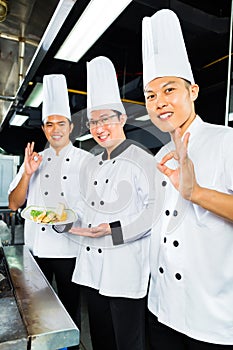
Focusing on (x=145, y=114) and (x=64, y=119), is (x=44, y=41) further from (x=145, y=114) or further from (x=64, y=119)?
(x=64, y=119)

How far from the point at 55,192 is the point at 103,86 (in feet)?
2.34

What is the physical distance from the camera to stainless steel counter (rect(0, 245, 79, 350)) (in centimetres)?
60

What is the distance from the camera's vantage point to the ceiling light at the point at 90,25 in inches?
44.5

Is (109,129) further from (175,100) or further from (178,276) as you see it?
(178,276)

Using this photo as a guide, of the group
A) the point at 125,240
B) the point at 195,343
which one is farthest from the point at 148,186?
the point at 195,343

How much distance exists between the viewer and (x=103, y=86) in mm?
1472

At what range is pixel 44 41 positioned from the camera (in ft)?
3.34

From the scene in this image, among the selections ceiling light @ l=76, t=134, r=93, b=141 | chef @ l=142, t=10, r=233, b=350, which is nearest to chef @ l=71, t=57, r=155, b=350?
ceiling light @ l=76, t=134, r=93, b=141

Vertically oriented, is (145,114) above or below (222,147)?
above

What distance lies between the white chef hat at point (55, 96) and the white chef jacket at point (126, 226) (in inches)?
26.7

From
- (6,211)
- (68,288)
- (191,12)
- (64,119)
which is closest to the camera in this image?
(191,12)

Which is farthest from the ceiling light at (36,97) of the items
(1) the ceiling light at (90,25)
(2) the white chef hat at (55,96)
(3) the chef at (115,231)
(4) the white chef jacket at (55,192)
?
(3) the chef at (115,231)

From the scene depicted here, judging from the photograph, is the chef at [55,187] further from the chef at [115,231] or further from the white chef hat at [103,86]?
the white chef hat at [103,86]

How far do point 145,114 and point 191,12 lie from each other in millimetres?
464
